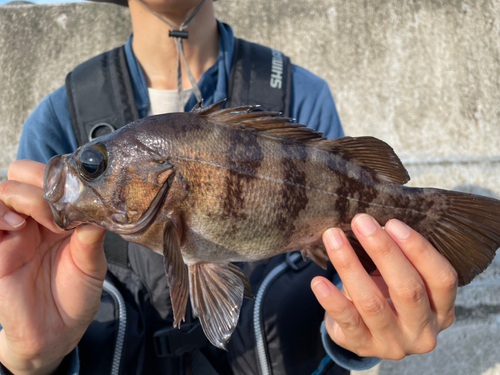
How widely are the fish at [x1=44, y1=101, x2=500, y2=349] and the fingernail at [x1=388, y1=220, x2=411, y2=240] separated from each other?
5 centimetres

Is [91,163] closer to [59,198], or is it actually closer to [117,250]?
[59,198]

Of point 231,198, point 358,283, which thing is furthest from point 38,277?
point 358,283

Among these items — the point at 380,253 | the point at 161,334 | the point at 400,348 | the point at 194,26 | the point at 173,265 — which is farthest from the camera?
the point at 194,26

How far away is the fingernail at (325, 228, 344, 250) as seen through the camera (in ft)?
3.72

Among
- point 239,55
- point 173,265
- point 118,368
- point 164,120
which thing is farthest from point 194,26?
point 118,368

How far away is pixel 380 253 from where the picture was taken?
3.77ft

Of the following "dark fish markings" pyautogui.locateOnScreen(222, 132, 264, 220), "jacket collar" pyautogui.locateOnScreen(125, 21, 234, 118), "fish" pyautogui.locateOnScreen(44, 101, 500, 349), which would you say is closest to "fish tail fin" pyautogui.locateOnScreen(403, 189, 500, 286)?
"fish" pyautogui.locateOnScreen(44, 101, 500, 349)

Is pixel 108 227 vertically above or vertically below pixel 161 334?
above

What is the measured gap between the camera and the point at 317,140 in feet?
3.87

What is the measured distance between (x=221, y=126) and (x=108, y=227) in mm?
471

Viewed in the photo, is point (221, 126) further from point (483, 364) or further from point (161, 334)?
point (483, 364)

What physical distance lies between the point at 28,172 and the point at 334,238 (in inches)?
40.7

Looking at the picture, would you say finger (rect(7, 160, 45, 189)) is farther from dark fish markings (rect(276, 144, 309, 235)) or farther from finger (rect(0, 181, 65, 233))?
dark fish markings (rect(276, 144, 309, 235))

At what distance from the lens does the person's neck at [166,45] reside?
1796 millimetres
